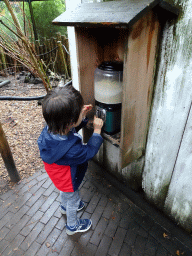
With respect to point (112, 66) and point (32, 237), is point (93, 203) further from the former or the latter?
point (112, 66)

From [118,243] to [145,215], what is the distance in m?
0.46

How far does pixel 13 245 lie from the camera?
6.26ft

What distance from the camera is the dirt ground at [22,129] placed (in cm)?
294

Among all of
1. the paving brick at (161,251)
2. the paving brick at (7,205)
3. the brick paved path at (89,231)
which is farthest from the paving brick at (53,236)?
the paving brick at (161,251)

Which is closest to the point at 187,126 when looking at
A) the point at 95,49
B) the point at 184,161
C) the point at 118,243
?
the point at 184,161

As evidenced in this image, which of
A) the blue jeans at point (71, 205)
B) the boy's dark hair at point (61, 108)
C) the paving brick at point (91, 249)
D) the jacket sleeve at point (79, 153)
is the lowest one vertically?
the paving brick at point (91, 249)

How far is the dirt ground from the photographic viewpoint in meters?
2.94

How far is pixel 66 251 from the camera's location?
1844mm

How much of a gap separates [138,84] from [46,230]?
180 cm

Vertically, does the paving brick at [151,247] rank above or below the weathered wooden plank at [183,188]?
below

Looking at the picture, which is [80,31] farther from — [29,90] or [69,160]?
[29,90]

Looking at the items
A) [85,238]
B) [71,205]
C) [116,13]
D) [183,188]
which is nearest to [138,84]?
[116,13]

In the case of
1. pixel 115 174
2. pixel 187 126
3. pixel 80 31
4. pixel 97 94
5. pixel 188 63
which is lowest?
pixel 115 174

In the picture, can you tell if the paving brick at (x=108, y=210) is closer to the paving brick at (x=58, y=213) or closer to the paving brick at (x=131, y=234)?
the paving brick at (x=131, y=234)
